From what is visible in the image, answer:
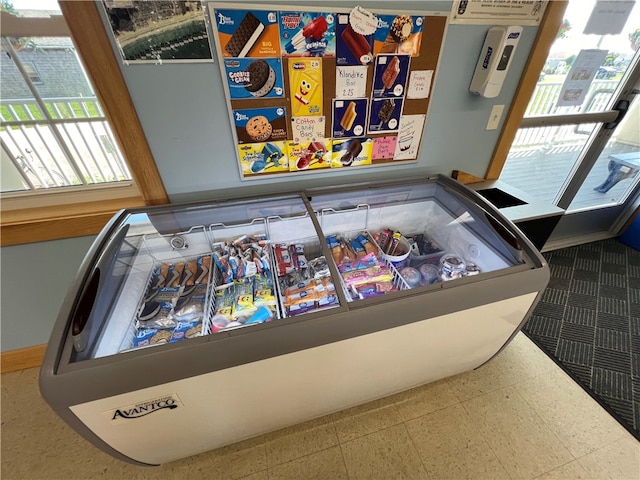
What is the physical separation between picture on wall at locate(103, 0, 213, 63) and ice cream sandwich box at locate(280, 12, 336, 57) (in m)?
0.29

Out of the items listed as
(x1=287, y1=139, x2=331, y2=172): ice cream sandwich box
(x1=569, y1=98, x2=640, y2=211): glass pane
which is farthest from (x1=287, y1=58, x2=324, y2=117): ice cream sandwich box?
(x1=569, y1=98, x2=640, y2=211): glass pane

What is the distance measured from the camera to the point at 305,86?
3.75ft

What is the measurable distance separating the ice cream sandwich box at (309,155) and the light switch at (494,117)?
94cm

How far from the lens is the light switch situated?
1464 millimetres

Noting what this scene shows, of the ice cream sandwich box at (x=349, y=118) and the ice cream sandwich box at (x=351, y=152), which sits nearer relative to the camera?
the ice cream sandwich box at (x=349, y=118)

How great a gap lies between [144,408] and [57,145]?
1184 mm

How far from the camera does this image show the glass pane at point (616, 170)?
2066 mm

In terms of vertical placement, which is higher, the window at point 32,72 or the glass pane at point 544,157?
the window at point 32,72

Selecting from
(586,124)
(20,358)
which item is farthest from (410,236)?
(20,358)

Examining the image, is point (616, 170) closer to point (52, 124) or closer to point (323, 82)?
point (323, 82)

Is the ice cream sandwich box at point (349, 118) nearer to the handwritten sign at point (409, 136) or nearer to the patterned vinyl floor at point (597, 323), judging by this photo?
the handwritten sign at point (409, 136)

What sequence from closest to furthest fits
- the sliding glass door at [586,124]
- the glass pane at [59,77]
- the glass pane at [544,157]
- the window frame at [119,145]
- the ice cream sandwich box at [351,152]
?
the window frame at [119,145], the glass pane at [59,77], the ice cream sandwich box at [351,152], the sliding glass door at [586,124], the glass pane at [544,157]

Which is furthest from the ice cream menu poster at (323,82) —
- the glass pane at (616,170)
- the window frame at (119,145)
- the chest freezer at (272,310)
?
the glass pane at (616,170)

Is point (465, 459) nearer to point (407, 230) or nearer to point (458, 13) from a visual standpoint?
point (407, 230)
